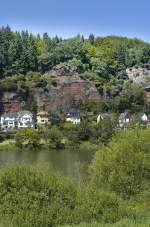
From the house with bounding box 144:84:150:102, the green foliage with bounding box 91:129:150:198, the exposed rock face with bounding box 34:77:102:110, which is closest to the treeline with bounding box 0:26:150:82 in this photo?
the exposed rock face with bounding box 34:77:102:110

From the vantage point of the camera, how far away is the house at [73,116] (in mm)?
109000

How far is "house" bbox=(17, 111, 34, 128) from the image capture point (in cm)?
10962

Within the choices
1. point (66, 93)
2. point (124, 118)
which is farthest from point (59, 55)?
point (124, 118)

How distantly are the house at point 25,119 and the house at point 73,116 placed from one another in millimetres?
8052

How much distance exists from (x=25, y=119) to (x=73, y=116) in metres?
10.4

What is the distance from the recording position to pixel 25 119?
110562mm

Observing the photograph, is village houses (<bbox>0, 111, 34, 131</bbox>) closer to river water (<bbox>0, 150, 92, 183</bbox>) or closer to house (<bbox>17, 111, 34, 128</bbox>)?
house (<bbox>17, 111, 34, 128</bbox>)

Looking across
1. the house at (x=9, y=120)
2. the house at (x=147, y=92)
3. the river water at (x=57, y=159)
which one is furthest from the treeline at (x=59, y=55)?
the river water at (x=57, y=159)

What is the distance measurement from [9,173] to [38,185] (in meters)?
1.27

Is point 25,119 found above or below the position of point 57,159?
above

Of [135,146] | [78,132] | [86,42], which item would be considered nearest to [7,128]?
[78,132]

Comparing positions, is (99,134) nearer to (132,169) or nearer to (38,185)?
(132,169)

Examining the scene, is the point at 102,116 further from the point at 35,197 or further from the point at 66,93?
the point at 35,197

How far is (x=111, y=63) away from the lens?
459 ft
